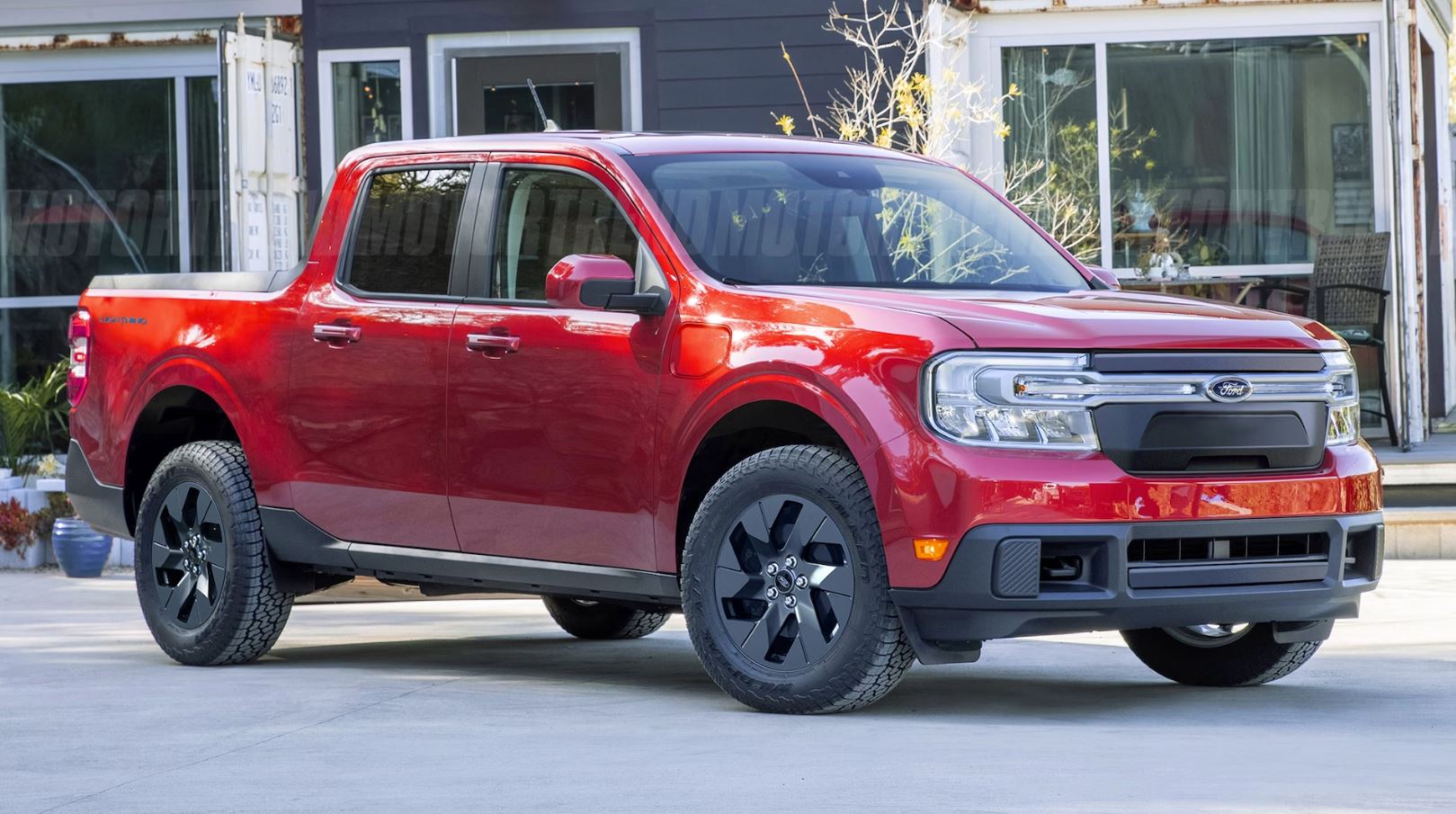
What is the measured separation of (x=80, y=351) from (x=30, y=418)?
571 cm

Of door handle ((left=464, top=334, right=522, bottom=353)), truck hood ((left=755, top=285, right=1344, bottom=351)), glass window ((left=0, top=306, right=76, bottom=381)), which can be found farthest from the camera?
glass window ((left=0, top=306, right=76, bottom=381))

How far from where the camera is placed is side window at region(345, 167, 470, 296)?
24.2 ft

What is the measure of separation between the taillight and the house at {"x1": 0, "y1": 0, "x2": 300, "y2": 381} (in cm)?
680

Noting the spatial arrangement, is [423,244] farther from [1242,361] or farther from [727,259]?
[1242,361]

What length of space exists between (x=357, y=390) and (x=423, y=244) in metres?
0.55

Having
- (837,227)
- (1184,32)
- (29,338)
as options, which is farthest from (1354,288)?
(29,338)

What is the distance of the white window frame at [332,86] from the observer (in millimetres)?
15469

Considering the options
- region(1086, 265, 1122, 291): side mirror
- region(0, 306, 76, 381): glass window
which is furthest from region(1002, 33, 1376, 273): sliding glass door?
region(1086, 265, 1122, 291): side mirror

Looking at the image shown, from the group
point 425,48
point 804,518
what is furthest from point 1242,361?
point 425,48

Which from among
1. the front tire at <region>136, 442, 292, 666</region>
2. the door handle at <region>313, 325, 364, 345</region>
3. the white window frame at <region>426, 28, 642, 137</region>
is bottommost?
the front tire at <region>136, 442, 292, 666</region>

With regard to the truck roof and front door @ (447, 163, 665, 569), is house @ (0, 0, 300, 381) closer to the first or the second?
the truck roof

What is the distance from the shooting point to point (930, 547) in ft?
19.1

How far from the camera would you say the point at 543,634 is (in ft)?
30.6

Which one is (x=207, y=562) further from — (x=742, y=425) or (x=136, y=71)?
(x=136, y=71)
